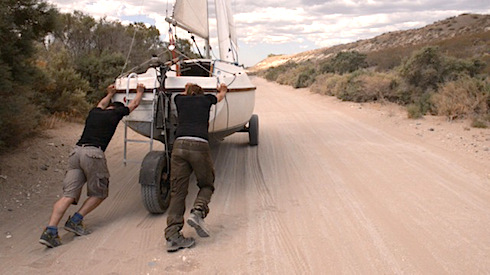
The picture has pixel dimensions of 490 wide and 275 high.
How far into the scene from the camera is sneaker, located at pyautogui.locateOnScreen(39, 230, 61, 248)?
4410 millimetres

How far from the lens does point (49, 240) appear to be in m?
4.45

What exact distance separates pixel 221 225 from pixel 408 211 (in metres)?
2.31

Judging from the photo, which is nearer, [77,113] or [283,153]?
[283,153]

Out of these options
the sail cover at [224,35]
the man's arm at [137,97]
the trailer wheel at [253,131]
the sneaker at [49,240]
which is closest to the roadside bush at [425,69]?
the sail cover at [224,35]

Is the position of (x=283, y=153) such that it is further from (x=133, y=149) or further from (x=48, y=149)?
(x=48, y=149)

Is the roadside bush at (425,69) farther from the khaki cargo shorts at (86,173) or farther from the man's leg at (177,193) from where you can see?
the khaki cargo shorts at (86,173)

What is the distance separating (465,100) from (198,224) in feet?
31.0

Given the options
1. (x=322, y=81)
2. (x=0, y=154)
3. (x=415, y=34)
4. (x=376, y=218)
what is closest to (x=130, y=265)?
(x=376, y=218)

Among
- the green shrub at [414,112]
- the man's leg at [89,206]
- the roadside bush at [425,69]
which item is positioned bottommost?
the man's leg at [89,206]

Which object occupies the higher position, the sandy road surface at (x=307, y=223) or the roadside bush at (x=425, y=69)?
the roadside bush at (x=425, y=69)

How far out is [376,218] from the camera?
5.01m

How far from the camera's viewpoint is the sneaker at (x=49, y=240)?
14.5 ft

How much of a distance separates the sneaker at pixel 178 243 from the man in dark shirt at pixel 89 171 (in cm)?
116

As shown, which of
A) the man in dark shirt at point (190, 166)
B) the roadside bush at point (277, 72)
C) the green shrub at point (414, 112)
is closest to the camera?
the man in dark shirt at point (190, 166)
